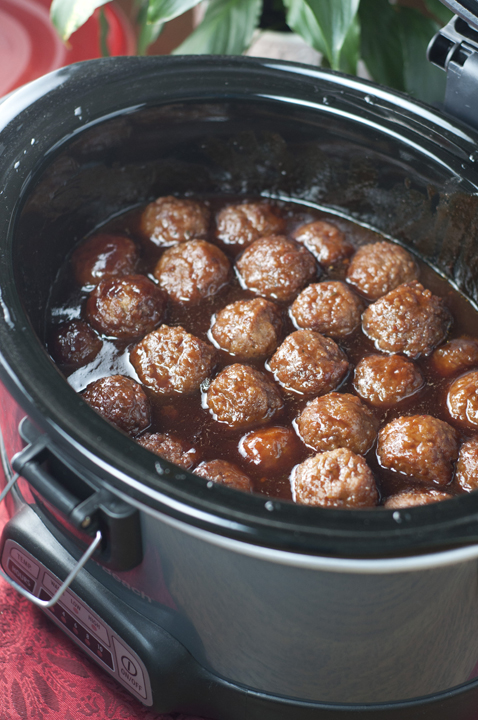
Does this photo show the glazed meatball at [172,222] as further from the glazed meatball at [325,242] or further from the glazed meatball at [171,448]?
the glazed meatball at [171,448]

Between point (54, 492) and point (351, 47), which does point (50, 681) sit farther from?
point (351, 47)

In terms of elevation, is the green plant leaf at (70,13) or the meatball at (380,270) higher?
the green plant leaf at (70,13)

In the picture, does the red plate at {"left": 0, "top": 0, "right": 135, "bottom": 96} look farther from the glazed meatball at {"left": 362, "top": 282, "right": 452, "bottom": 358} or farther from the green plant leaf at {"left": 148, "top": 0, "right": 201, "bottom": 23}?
the glazed meatball at {"left": 362, "top": 282, "right": 452, "bottom": 358}

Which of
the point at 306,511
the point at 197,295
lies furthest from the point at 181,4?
the point at 306,511

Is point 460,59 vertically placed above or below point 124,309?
above

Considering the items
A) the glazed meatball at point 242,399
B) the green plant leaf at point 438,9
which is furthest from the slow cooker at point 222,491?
the green plant leaf at point 438,9

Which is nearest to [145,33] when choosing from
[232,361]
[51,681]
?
[232,361]

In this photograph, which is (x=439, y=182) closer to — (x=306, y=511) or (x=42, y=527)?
(x=306, y=511)
